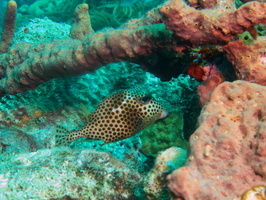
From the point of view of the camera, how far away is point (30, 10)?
49.3 ft

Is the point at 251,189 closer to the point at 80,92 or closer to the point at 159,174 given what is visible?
the point at 159,174

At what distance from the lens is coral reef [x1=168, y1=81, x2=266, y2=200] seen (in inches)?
56.0

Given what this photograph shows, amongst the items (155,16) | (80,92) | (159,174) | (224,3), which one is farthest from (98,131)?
(224,3)

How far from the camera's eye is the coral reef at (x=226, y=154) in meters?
1.42

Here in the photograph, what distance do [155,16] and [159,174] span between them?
2.88m

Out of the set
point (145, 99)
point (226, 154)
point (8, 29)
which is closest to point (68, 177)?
point (145, 99)

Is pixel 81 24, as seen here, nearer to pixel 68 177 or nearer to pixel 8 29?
pixel 8 29

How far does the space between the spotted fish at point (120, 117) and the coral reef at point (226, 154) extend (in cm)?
160

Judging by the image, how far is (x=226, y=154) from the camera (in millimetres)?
1684

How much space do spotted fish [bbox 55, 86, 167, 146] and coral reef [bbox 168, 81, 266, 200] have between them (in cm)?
160

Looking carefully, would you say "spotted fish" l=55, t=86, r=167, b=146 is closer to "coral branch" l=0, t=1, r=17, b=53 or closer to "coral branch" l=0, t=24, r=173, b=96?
"coral branch" l=0, t=24, r=173, b=96

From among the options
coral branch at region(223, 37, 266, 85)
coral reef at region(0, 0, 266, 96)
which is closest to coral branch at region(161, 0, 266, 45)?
coral reef at region(0, 0, 266, 96)

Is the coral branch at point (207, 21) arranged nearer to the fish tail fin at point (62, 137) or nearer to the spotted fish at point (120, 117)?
the spotted fish at point (120, 117)

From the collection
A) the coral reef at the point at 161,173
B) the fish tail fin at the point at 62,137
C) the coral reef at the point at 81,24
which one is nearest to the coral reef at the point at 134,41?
the fish tail fin at the point at 62,137
